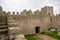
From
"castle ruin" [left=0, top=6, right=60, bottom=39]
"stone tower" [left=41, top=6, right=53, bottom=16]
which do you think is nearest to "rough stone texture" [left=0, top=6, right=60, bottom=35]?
"castle ruin" [left=0, top=6, right=60, bottom=39]

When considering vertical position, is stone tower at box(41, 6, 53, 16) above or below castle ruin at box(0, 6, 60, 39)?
above

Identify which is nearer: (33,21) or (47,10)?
(33,21)

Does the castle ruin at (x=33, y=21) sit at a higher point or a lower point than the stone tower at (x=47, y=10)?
lower

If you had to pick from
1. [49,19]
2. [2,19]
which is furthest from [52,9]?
[2,19]

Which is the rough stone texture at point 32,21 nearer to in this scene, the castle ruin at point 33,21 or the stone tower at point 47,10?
the castle ruin at point 33,21

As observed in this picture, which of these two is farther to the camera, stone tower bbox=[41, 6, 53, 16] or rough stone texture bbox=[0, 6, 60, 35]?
stone tower bbox=[41, 6, 53, 16]

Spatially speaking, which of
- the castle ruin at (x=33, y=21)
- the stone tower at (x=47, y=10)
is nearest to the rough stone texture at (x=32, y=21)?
the castle ruin at (x=33, y=21)

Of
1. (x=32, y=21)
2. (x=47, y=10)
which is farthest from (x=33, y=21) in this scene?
(x=47, y=10)

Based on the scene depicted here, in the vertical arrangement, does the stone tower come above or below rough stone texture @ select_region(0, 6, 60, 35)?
above

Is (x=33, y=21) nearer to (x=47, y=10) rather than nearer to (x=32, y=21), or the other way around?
(x=32, y=21)

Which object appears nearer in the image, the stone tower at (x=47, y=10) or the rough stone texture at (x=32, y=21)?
the rough stone texture at (x=32, y=21)

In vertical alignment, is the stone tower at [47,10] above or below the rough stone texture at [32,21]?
above

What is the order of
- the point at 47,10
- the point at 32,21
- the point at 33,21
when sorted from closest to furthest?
the point at 32,21 → the point at 33,21 → the point at 47,10

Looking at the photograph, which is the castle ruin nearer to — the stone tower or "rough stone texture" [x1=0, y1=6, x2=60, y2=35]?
"rough stone texture" [x1=0, y1=6, x2=60, y2=35]
